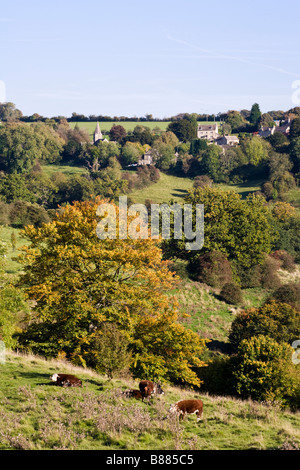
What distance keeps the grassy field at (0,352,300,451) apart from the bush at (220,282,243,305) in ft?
114

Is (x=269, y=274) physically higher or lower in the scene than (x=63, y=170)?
lower

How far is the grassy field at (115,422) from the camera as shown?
12.3 meters

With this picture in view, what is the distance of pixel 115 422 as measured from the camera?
1327 cm

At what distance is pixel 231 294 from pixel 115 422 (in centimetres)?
4182

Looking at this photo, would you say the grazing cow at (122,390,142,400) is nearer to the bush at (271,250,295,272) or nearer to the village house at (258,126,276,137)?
the bush at (271,250,295,272)

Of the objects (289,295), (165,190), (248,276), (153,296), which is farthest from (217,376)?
(165,190)

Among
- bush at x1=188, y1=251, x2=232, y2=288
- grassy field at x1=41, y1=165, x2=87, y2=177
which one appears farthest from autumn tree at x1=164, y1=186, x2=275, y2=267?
grassy field at x1=41, y1=165, x2=87, y2=177

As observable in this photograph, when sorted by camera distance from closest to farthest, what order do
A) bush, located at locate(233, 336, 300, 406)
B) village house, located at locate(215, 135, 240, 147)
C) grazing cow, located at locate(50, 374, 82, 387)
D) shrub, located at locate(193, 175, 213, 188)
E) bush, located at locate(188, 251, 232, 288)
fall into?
1. grazing cow, located at locate(50, 374, 82, 387)
2. bush, located at locate(233, 336, 300, 406)
3. bush, located at locate(188, 251, 232, 288)
4. shrub, located at locate(193, 175, 213, 188)
5. village house, located at locate(215, 135, 240, 147)

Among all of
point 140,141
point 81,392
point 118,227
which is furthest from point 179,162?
point 81,392

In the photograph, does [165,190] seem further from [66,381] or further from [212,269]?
[66,381]

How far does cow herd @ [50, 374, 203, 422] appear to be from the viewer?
15219 mm

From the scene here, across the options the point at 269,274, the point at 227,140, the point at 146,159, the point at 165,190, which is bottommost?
the point at 269,274

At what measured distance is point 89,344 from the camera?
24.1m
